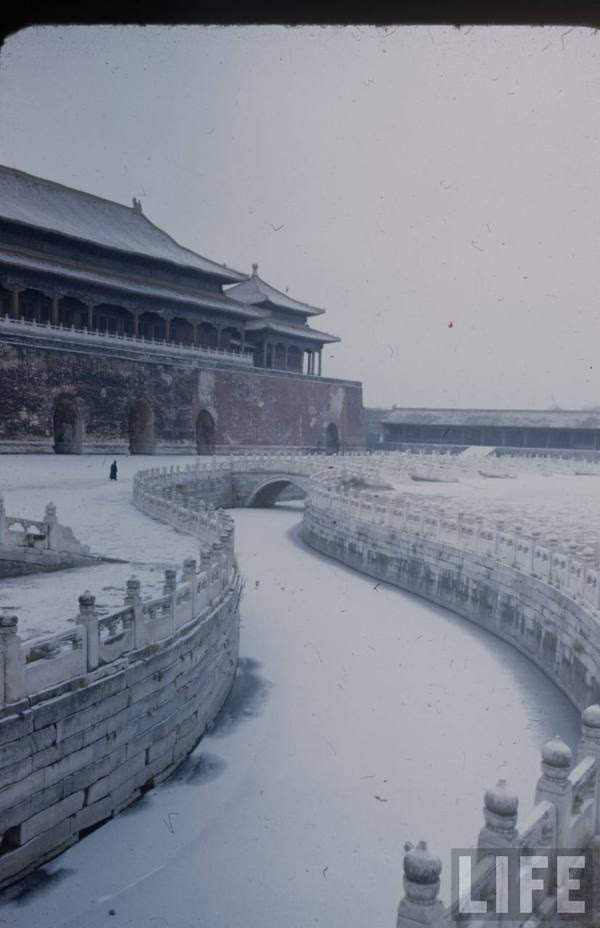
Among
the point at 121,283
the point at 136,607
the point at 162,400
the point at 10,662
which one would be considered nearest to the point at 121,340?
the point at 121,283

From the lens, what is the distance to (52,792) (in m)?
6.79

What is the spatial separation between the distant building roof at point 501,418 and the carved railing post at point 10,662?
4487 centimetres

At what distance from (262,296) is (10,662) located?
133ft

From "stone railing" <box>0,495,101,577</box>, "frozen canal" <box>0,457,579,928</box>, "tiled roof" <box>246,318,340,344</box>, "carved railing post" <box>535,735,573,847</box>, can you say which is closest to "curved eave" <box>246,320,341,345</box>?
"tiled roof" <box>246,318,340,344</box>

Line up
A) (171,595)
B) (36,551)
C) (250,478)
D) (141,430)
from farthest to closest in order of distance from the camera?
(141,430)
(250,478)
(36,551)
(171,595)

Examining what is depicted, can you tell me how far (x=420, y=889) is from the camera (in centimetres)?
346

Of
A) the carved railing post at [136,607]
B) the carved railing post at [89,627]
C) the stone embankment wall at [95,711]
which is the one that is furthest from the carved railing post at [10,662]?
the carved railing post at [136,607]

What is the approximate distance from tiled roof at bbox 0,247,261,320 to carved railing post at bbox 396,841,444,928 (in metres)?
28.0

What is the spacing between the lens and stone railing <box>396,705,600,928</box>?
350cm

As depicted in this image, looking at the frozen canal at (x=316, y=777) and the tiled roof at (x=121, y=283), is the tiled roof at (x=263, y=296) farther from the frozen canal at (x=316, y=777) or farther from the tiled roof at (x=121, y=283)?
the frozen canal at (x=316, y=777)

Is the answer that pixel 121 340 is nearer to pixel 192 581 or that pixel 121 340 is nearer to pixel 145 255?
pixel 145 255

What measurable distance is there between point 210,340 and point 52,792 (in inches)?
1357

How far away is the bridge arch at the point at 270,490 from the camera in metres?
31.3

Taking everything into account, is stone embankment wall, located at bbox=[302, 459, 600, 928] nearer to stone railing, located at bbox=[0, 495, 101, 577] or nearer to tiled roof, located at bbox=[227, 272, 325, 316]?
stone railing, located at bbox=[0, 495, 101, 577]
